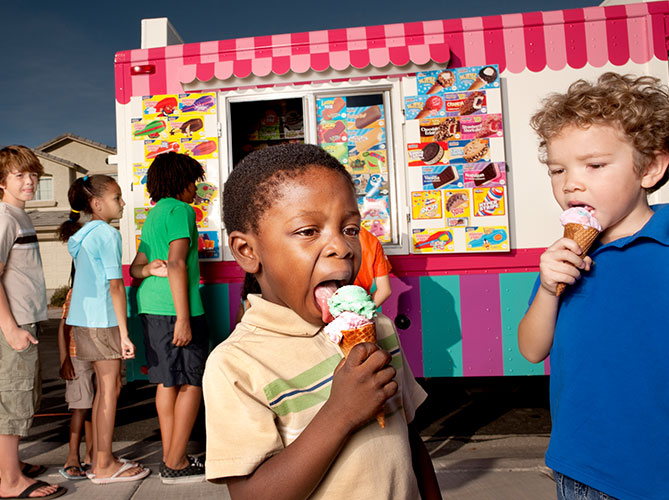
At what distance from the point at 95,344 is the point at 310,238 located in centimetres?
272

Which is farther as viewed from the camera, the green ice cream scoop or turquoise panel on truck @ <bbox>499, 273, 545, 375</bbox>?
turquoise panel on truck @ <bbox>499, 273, 545, 375</bbox>

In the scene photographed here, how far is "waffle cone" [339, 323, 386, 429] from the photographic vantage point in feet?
3.79

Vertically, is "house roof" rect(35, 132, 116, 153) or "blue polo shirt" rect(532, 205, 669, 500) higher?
"house roof" rect(35, 132, 116, 153)

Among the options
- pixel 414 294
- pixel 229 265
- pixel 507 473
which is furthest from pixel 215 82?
pixel 507 473

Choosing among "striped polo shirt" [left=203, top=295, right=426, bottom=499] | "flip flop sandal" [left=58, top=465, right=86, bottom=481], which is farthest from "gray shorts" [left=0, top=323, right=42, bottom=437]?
"striped polo shirt" [left=203, top=295, right=426, bottom=499]

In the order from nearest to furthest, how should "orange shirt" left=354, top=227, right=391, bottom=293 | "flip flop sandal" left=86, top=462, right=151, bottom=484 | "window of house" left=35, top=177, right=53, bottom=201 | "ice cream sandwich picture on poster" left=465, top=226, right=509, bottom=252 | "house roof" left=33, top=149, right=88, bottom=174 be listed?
1. "flip flop sandal" left=86, top=462, right=151, bottom=484
2. "orange shirt" left=354, top=227, right=391, bottom=293
3. "ice cream sandwich picture on poster" left=465, top=226, right=509, bottom=252
4. "house roof" left=33, top=149, right=88, bottom=174
5. "window of house" left=35, top=177, right=53, bottom=201

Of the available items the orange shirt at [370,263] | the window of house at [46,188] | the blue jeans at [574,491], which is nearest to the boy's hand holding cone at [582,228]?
the blue jeans at [574,491]

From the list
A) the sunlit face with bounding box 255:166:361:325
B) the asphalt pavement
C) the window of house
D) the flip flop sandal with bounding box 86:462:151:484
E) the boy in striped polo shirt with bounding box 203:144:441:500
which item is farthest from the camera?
the window of house

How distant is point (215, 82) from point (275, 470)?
3.87 m

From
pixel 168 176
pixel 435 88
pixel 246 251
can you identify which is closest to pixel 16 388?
pixel 168 176

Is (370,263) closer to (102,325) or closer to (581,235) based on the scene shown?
(102,325)

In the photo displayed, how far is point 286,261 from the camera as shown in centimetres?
122

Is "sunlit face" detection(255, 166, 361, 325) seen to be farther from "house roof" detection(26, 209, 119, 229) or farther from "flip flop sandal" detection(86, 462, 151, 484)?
"house roof" detection(26, 209, 119, 229)

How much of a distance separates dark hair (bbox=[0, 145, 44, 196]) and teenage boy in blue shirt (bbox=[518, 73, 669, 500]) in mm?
3158
